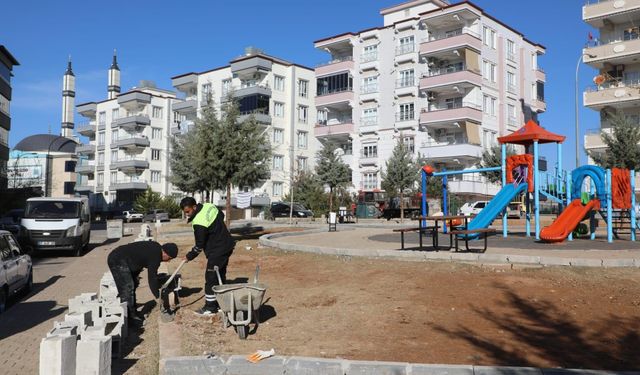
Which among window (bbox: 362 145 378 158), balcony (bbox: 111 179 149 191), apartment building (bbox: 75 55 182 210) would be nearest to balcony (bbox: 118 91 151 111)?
apartment building (bbox: 75 55 182 210)

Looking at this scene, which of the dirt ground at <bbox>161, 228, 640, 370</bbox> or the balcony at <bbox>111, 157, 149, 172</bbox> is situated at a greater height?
the balcony at <bbox>111, 157, 149, 172</bbox>

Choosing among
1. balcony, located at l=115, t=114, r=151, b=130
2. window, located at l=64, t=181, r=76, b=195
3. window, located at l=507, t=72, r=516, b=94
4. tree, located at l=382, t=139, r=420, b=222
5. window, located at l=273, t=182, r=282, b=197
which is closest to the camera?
tree, located at l=382, t=139, r=420, b=222

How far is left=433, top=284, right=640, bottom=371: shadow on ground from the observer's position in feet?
19.2

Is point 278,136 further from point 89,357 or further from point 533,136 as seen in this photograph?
point 89,357

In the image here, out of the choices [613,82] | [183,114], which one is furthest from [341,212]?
[183,114]

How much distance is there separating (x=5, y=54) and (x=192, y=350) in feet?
181

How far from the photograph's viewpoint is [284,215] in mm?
49875

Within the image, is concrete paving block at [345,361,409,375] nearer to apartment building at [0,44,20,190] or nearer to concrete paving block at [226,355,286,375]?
concrete paving block at [226,355,286,375]

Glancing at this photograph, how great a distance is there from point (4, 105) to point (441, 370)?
56.7 m

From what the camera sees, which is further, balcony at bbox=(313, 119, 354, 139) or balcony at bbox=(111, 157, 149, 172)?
balcony at bbox=(111, 157, 149, 172)

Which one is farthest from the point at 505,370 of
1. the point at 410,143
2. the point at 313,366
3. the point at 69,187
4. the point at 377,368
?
the point at 69,187

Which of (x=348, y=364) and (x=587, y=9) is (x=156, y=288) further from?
(x=587, y=9)

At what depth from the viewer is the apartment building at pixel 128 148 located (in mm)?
78688

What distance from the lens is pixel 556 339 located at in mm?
6625
